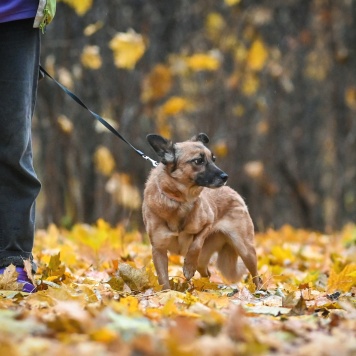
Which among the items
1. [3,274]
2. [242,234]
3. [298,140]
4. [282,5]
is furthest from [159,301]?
[298,140]

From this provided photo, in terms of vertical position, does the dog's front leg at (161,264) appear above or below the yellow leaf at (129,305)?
below

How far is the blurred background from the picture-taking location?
11633 millimetres

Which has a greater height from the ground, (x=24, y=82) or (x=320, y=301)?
(x=24, y=82)

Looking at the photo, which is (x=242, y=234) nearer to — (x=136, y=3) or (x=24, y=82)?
(x=24, y=82)

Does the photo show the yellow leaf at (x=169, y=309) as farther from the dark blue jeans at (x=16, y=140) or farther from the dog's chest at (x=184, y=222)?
the dog's chest at (x=184, y=222)

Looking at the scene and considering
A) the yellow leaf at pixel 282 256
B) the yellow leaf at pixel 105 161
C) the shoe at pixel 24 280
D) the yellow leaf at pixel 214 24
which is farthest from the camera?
the yellow leaf at pixel 214 24

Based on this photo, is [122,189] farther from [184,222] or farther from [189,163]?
[184,222]

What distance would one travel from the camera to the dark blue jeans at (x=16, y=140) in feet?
16.9

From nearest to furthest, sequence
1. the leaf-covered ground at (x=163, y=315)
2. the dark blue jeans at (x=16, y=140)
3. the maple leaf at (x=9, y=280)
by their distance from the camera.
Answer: the leaf-covered ground at (x=163, y=315) → the maple leaf at (x=9, y=280) → the dark blue jeans at (x=16, y=140)

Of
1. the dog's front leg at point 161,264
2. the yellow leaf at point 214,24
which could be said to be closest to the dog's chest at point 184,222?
the dog's front leg at point 161,264

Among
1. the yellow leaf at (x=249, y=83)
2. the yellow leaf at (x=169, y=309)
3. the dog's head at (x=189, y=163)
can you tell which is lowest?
the yellow leaf at (x=169, y=309)

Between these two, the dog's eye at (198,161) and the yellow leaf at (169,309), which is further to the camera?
the dog's eye at (198,161)

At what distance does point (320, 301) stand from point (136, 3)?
8.53 metres

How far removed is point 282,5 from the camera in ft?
53.2
